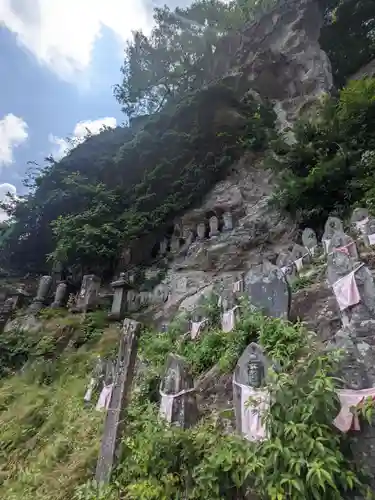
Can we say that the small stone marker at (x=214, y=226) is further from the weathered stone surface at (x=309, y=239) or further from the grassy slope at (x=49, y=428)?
the grassy slope at (x=49, y=428)

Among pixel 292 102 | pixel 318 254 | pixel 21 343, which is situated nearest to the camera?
pixel 318 254

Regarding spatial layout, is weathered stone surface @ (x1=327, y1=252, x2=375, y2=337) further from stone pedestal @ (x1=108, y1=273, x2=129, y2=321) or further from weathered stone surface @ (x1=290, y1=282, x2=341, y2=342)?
stone pedestal @ (x1=108, y1=273, x2=129, y2=321)

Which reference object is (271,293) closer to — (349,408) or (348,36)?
(349,408)

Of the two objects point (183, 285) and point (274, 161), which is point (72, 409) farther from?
point (274, 161)

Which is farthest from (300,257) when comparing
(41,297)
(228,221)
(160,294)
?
(41,297)

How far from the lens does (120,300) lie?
452 inches

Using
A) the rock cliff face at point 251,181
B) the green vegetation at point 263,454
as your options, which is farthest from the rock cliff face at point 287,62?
the green vegetation at point 263,454

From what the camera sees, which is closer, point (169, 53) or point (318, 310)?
point (318, 310)

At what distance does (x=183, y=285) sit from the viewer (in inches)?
468

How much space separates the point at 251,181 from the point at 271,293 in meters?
10.4

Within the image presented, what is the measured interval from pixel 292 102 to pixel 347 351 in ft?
51.1

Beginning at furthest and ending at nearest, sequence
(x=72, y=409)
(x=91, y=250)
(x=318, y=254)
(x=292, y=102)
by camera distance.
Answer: (x=292, y=102), (x=91, y=250), (x=318, y=254), (x=72, y=409)

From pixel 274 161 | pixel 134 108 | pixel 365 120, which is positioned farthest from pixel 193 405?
pixel 134 108

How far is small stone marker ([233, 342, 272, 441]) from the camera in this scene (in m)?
3.38
